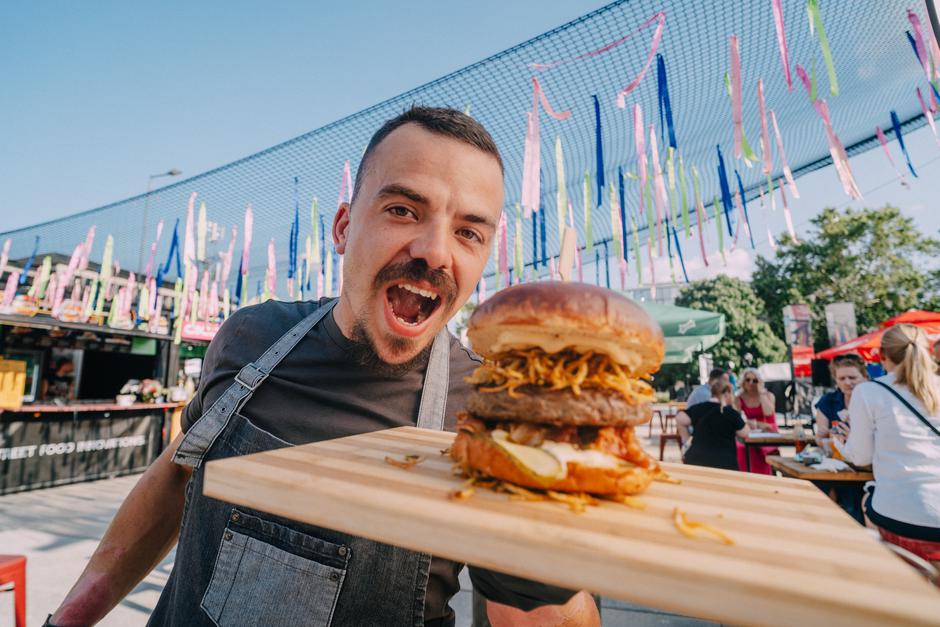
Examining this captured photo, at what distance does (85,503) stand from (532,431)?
926 centimetres

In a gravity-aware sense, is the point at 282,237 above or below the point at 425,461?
above

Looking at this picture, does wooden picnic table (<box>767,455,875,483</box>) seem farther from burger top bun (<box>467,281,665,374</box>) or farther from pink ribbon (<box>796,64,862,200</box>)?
burger top bun (<box>467,281,665,374</box>)

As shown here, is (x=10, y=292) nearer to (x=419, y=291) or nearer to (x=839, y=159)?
(x=419, y=291)

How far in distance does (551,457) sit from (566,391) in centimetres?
23

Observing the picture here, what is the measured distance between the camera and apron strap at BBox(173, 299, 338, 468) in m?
1.59

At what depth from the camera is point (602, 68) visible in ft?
20.1

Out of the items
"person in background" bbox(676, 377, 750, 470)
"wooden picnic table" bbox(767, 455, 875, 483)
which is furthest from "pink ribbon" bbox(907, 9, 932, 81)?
"person in background" bbox(676, 377, 750, 470)

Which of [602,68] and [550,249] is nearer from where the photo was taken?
[602,68]

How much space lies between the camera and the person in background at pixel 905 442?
3.49 m

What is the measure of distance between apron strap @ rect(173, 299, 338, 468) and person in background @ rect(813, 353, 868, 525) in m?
6.17

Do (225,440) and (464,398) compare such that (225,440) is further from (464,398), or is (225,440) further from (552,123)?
(552,123)

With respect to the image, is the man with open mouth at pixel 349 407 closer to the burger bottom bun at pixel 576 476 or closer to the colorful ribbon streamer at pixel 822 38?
the burger bottom bun at pixel 576 476

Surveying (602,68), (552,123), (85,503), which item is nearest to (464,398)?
(602,68)

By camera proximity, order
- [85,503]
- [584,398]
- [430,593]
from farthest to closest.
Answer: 1. [85,503]
2. [430,593]
3. [584,398]
